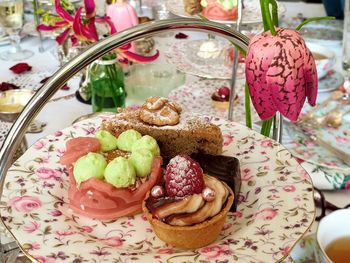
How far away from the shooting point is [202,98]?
1346 mm

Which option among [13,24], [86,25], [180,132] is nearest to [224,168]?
[180,132]

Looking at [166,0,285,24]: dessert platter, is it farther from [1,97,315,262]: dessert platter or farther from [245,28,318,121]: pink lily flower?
[245,28,318,121]: pink lily flower

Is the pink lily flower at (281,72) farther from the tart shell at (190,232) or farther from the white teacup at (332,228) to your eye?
the white teacup at (332,228)

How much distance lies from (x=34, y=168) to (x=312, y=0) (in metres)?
2.49

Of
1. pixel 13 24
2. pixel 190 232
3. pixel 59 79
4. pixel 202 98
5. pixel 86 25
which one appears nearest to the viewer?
pixel 59 79

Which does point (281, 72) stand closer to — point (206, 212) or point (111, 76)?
point (206, 212)

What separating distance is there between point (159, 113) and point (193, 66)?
0.58 metres

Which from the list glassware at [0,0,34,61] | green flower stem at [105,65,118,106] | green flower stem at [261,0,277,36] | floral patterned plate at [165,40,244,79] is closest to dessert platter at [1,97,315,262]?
green flower stem at [261,0,277,36]

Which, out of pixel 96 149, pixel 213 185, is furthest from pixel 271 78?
pixel 96 149

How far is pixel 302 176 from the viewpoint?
0.74 metres

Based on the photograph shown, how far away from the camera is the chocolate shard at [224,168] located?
0.74m

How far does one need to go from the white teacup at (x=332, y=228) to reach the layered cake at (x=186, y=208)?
18 cm

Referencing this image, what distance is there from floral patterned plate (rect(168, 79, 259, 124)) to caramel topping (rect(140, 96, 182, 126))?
1.33ft

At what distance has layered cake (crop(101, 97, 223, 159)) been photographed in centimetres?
84
